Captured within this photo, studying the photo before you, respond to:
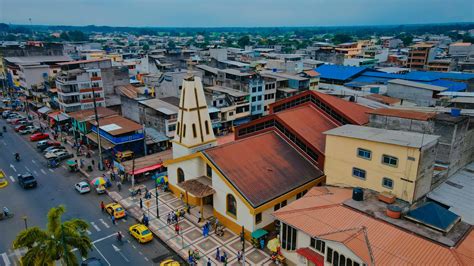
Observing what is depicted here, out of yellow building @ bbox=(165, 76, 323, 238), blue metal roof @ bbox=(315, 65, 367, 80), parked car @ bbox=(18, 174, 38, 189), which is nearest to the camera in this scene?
yellow building @ bbox=(165, 76, 323, 238)

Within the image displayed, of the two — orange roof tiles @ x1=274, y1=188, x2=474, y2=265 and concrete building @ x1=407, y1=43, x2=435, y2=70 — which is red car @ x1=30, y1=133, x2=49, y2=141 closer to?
orange roof tiles @ x1=274, y1=188, x2=474, y2=265

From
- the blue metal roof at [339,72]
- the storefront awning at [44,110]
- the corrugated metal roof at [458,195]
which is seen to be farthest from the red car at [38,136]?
the blue metal roof at [339,72]

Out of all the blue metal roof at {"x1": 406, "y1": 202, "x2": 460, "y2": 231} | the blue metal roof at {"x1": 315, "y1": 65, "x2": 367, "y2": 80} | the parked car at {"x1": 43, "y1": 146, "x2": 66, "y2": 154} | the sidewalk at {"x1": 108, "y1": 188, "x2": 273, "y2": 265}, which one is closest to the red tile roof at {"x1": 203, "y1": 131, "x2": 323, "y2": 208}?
the sidewalk at {"x1": 108, "y1": 188, "x2": 273, "y2": 265}

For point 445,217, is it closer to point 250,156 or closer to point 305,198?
point 305,198

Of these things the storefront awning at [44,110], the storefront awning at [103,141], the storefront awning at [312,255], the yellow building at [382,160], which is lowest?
the storefront awning at [312,255]

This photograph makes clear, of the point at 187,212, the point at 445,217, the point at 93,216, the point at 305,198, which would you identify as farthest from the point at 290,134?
the point at 93,216

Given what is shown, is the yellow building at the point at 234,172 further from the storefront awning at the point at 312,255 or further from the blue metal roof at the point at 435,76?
the blue metal roof at the point at 435,76

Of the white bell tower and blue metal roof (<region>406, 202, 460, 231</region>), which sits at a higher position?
the white bell tower
